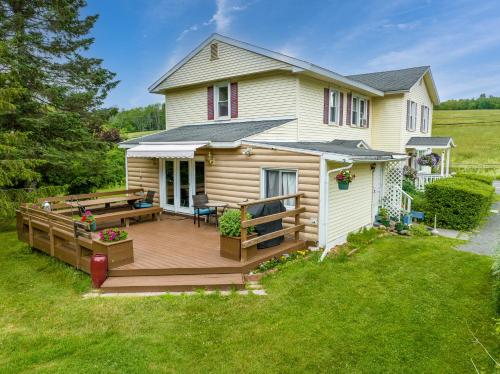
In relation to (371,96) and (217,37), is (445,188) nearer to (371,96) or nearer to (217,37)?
(371,96)

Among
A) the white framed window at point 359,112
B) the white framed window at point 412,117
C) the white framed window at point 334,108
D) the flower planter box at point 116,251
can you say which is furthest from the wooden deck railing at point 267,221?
the white framed window at point 412,117

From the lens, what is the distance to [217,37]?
542 inches

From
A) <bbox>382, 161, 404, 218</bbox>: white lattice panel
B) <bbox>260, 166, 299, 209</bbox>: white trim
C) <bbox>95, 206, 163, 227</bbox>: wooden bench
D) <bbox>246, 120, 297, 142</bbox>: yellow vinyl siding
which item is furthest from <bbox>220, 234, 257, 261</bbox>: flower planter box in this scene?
<bbox>382, 161, 404, 218</bbox>: white lattice panel

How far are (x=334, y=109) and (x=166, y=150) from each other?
7.50 meters

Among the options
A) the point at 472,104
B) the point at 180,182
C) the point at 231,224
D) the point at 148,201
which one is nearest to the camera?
the point at 231,224

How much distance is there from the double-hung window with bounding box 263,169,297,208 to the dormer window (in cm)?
657

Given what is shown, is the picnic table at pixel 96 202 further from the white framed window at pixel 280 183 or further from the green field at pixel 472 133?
the green field at pixel 472 133

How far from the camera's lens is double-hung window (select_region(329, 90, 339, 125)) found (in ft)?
46.1

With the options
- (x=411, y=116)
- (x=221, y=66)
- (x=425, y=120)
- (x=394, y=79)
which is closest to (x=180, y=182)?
(x=221, y=66)

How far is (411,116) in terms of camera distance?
20.1 metres

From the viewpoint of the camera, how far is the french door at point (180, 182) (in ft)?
39.8

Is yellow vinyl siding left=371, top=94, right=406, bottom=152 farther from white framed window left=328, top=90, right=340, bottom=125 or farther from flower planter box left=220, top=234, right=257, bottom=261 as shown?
flower planter box left=220, top=234, right=257, bottom=261

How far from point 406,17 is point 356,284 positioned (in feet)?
96.5

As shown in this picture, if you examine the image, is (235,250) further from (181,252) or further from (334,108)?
(334,108)
